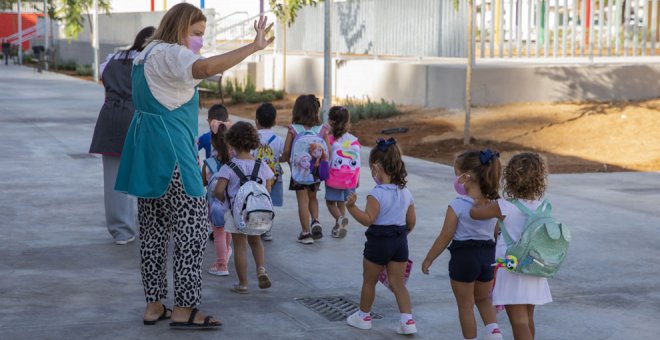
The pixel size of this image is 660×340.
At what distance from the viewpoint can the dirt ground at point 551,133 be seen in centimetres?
1560

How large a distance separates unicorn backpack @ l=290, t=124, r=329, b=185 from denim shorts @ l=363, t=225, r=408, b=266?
2.41m

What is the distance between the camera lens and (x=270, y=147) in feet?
27.7

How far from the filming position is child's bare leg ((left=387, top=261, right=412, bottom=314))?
626 centimetres

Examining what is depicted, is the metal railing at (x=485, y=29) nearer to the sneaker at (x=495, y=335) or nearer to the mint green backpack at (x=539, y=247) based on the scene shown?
the sneaker at (x=495, y=335)

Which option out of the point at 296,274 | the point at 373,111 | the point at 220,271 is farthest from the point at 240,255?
the point at 373,111

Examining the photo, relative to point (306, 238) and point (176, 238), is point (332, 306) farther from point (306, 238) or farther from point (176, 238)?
point (306, 238)

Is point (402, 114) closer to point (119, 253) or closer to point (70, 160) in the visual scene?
point (70, 160)

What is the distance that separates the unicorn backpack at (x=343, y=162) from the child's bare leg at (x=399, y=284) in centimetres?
260

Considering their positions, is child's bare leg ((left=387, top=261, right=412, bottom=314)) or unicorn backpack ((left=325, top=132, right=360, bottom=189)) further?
unicorn backpack ((left=325, top=132, right=360, bottom=189))

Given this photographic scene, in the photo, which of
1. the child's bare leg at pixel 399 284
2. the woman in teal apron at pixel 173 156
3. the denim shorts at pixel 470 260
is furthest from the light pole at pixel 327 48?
the denim shorts at pixel 470 260

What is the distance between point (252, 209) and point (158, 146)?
945mm

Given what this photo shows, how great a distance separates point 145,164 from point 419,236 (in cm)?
373

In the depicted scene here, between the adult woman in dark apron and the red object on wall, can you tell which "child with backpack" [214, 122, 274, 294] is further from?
the red object on wall

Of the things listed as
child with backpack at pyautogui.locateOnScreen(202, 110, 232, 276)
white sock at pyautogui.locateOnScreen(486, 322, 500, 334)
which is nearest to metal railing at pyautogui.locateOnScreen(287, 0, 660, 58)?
child with backpack at pyautogui.locateOnScreen(202, 110, 232, 276)
